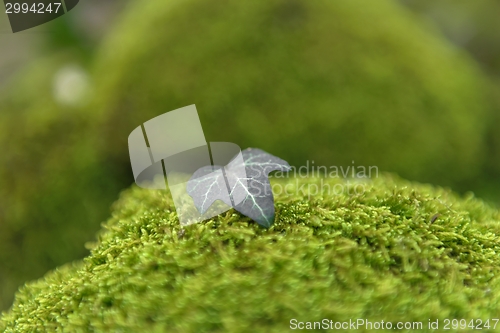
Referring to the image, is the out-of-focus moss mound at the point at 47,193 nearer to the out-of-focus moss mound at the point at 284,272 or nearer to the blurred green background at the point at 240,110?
the blurred green background at the point at 240,110

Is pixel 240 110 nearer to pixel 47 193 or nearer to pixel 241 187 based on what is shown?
pixel 241 187

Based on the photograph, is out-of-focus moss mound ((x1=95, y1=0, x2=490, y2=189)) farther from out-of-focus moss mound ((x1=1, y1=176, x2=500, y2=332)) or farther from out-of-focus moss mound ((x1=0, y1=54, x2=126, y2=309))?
out-of-focus moss mound ((x1=1, y1=176, x2=500, y2=332))

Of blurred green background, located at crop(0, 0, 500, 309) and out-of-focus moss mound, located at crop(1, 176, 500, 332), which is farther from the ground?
blurred green background, located at crop(0, 0, 500, 309)

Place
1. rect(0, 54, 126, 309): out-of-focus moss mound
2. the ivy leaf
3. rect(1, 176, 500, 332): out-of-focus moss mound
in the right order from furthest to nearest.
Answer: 1. rect(0, 54, 126, 309): out-of-focus moss mound
2. the ivy leaf
3. rect(1, 176, 500, 332): out-of-focus moss mound

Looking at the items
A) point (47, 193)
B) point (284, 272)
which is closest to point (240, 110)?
point (47, 193)

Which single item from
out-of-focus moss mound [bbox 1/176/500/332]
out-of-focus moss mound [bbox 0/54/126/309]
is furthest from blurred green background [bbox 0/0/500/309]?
out-of-focus moss mound [bbox 1/176/500/332]

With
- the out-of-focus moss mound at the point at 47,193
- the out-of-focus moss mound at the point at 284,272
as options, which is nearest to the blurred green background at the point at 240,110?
the out-of-focus moss mound at the point at 47,193

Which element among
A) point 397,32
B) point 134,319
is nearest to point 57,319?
point 134,319

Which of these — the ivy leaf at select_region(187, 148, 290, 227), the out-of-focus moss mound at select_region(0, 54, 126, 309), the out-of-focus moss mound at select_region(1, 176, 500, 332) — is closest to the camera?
the out-of-focus moss mound at select_region(1, 176, 500, 332)
